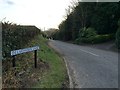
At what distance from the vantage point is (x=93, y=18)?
169ft

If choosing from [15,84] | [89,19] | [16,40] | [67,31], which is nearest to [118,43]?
[16,40]

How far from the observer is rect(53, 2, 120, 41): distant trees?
44.6 meters

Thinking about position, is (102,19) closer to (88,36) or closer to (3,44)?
(88,36)

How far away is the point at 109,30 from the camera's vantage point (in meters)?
47.2

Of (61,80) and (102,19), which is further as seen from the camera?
(102,19)

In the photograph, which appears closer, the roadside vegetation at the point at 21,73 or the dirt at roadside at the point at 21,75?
the dirt at roadside at the point at 21,75

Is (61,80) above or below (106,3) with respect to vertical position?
below

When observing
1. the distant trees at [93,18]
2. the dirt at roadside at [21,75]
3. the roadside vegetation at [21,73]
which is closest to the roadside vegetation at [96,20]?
the distant trees at [93,18]

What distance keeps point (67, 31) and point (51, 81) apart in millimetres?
62645

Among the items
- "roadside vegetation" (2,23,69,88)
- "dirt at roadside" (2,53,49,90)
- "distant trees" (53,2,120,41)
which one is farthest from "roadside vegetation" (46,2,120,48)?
"dirt at roadside" (2,53,49,90)

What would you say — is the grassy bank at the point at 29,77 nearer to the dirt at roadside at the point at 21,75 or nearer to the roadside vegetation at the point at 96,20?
the dirt at roadside at the point at 21,75

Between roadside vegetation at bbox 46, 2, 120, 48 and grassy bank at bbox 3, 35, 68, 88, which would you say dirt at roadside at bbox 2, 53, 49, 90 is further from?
roadside vegetation at bbox 46, 2, 120, 48

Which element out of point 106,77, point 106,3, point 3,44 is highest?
point 106,3

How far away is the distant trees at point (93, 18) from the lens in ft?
146
